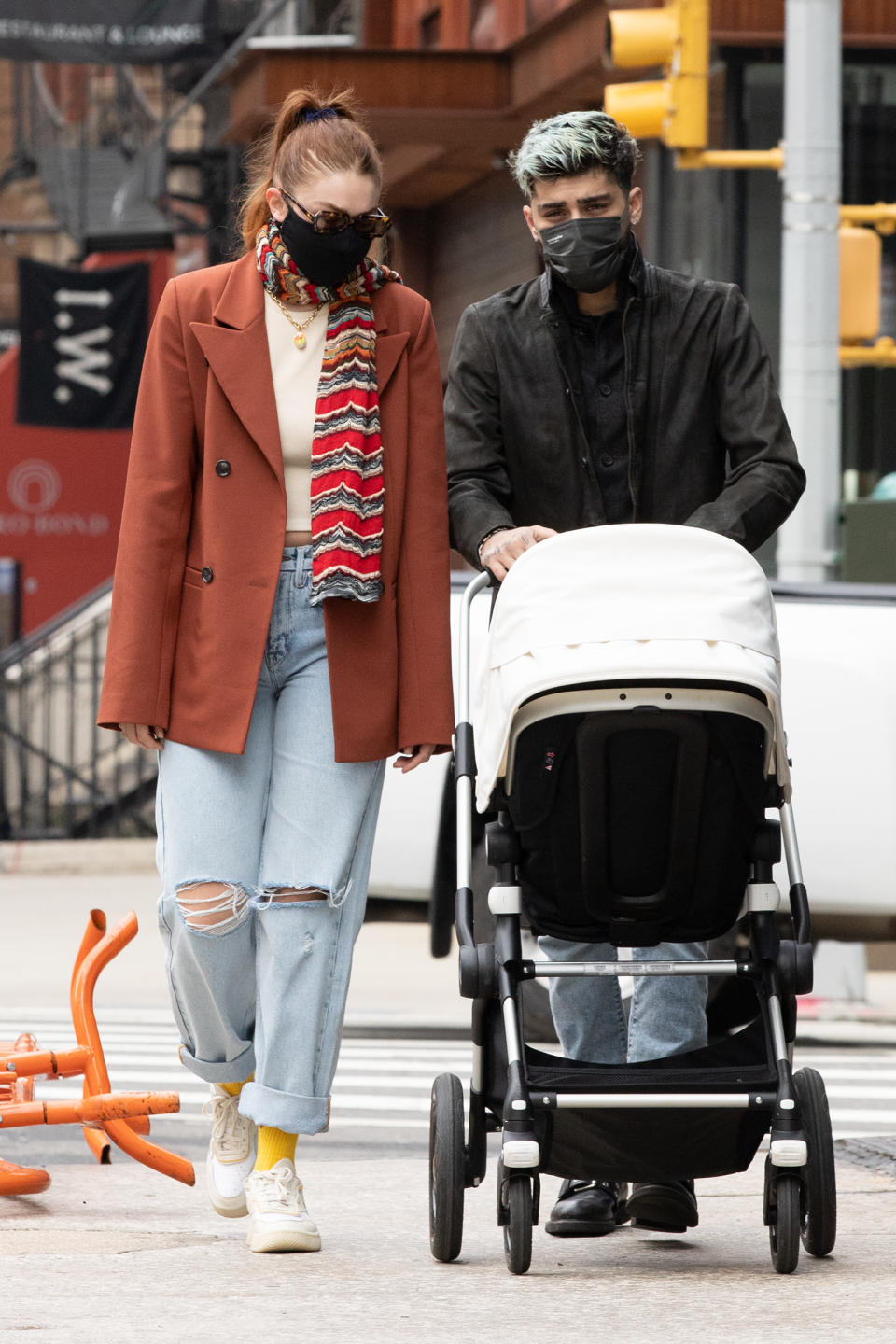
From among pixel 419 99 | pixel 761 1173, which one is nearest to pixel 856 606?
pixel 761 1173

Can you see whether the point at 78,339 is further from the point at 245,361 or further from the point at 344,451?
the point at 344,451

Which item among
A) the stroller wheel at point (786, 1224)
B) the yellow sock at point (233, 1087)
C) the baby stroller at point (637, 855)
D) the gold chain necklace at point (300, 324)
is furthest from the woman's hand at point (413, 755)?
the stroller wheel at point (786, 1224)

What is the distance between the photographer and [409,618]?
170 inches

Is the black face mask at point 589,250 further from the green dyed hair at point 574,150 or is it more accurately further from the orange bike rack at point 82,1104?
the orange bike rack at point 82,1104

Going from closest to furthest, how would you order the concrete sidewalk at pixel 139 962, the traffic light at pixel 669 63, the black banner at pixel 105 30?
the concrete sidewalk at pixel 139 962 < the traffic light at pixel 669 63 < the black banner at pixel 105 30

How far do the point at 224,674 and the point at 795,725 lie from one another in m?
4.37

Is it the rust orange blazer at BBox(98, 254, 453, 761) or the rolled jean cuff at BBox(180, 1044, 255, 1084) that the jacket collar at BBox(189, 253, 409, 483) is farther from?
the rolled jean cuff at BBox(180, 1044, 255, 1084)

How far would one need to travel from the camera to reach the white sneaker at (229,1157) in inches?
171

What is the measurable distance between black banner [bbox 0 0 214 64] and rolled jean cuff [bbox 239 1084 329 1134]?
1208 cm

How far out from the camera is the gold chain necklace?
430cm

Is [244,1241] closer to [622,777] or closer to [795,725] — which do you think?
[622,777]

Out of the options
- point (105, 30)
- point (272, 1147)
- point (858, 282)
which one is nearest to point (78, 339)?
point (105, 30)

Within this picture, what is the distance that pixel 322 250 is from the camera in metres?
4.20

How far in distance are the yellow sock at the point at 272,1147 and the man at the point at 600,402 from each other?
560 mm
